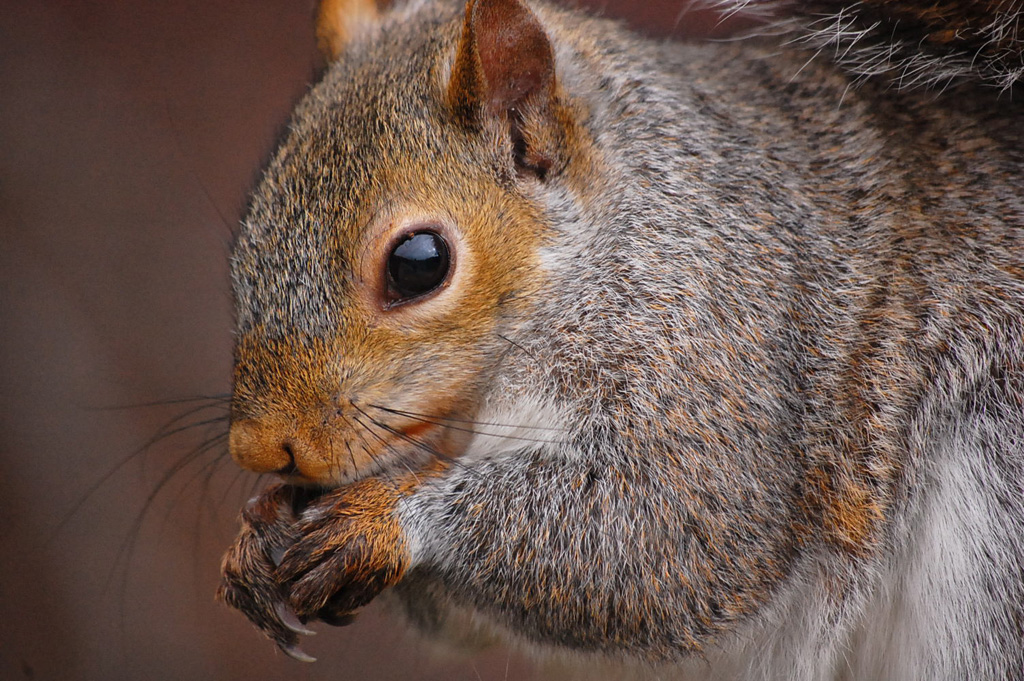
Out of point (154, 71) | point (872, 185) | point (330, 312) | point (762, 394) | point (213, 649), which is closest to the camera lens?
point (330, 312)

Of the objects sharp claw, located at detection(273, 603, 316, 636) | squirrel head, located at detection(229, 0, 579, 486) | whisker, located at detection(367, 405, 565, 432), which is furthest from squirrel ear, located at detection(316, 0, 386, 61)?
sharp claw, located at detection(273, 603, 316, 636)

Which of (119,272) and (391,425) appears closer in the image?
(391,425)

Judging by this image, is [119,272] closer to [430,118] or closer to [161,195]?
[161,195]

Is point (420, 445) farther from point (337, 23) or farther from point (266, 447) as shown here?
point (337, 23)

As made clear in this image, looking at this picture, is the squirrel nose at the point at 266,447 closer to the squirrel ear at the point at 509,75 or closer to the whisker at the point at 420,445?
the whisker at the point at 420,445

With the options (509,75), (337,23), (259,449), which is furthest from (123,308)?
(509,75)

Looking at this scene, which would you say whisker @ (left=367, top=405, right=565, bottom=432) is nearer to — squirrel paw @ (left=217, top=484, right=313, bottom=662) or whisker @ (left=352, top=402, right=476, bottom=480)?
whisker @ (left=352, top=402, right=476, bottom=480)

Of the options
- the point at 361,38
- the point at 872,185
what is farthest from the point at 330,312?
the point at 872,185
